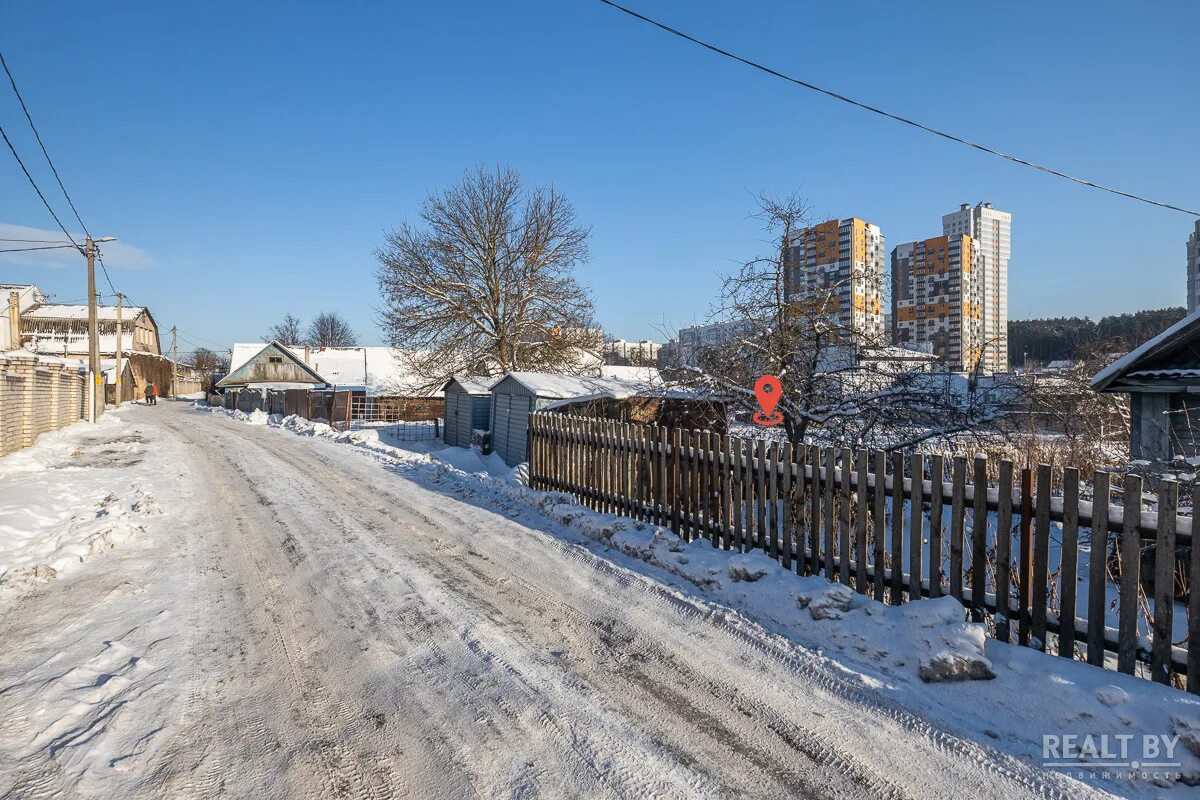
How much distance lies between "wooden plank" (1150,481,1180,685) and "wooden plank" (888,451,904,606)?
1437 millimetres

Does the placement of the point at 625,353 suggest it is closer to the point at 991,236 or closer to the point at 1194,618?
the point at 991,236

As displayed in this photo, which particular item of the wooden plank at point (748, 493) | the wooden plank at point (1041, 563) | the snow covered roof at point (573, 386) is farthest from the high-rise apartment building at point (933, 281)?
the wooden plank at point (1041, 563)

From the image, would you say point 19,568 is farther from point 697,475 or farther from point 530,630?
point 697,475

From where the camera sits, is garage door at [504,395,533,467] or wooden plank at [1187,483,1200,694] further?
garage door at [504,395,533,467]

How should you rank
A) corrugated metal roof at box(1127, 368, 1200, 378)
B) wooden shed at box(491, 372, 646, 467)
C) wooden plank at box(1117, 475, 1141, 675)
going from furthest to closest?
wooden shed at box(491, 372, 646, 467) → corrugated metal roof at box(1127, 368, 1200, 378) → wooden plank at box(1117, 475, 1141, 675)

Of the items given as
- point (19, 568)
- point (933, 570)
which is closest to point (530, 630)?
point (933, 570)

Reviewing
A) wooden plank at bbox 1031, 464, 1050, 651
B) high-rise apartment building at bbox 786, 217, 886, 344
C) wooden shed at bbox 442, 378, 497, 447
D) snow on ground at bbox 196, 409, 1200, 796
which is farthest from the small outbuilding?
wooden shed at bbox 442, 378, 497, 447

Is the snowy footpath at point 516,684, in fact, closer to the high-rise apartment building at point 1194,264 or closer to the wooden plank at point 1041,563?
the wooden plank at point 1041,563


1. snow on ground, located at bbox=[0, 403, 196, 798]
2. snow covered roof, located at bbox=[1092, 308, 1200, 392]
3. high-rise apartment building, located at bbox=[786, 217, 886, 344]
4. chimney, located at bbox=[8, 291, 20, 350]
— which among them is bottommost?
snow on ground, located at bbox=[0, 403, 196, 798]

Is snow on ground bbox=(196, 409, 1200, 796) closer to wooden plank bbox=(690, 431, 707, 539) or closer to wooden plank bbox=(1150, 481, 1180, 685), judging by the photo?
wooden plank bbox=(1150, 481, 1180, 685)

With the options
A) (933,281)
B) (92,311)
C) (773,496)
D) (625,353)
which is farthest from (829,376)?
(625,353)

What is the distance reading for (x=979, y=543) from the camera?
4.07 meters

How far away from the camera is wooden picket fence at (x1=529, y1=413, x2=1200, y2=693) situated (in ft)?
11.0

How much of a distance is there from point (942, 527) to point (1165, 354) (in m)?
5.99
